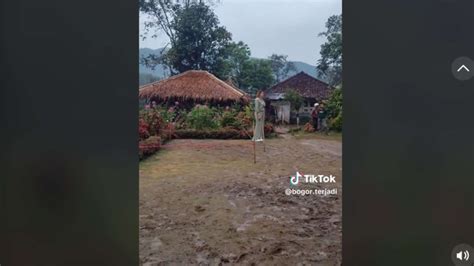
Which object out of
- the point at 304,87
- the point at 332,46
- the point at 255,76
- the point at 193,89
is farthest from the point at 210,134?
the point at 332,46

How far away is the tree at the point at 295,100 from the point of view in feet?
4.50

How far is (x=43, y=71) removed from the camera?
4.42 feet

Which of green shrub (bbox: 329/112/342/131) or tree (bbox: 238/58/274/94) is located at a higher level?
tree (bbox: 238/58/274/94)

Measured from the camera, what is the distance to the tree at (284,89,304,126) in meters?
1.37

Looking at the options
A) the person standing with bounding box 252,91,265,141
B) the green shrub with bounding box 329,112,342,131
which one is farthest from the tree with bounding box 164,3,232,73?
the green shrub with bounding box 329,112,342,131

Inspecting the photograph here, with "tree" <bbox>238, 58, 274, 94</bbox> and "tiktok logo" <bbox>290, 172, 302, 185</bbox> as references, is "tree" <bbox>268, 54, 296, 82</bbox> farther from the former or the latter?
"tiktok logo" <bbox>290, 172, 302, 185</bbox>

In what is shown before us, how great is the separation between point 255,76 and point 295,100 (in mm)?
196

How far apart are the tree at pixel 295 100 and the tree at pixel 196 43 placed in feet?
1.05

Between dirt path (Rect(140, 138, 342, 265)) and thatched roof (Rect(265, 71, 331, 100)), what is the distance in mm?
198

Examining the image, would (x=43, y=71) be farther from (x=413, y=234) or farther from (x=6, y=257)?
(x=413, y=234)

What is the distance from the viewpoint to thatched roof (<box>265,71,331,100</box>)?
136 cm

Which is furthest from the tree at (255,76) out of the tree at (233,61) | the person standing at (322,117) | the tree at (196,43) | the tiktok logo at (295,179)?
the tiktok logo at (295,179)

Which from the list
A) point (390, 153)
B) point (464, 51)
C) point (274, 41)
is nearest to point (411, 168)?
point (390, 153)

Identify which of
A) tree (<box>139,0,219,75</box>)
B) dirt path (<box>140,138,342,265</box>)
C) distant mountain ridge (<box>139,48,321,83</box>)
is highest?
tree (<box>139,0,219,75</box>)
